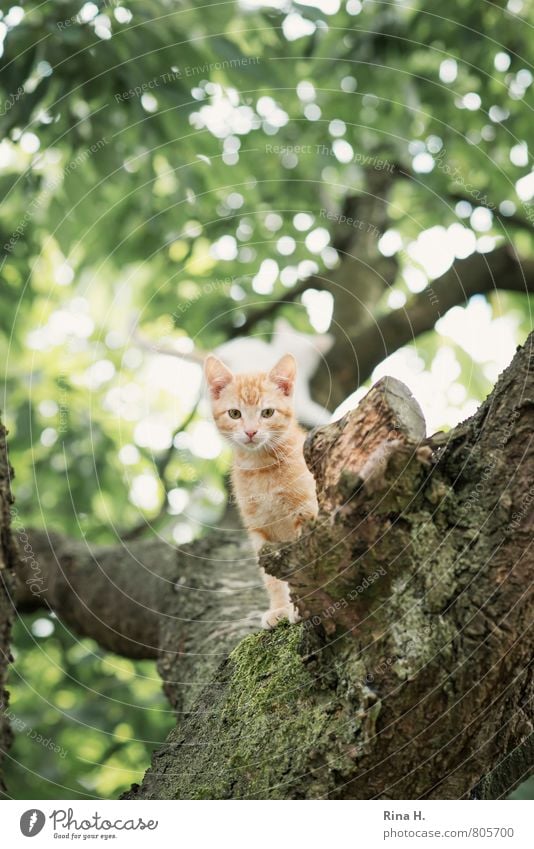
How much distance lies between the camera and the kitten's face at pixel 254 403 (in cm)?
351

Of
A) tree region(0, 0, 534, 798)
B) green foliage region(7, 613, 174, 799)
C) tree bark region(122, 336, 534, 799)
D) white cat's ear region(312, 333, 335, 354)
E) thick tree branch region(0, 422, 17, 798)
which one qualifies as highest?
tree region(0, 0, 534, 798)

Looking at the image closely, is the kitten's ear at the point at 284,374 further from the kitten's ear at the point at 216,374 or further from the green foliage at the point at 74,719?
the green foliage at the point at 74,719

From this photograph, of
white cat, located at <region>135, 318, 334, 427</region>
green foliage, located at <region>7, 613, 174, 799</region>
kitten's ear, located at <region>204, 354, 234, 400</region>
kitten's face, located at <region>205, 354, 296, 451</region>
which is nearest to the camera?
kitten's face, located at <region>205, 354, 296, 451</region>

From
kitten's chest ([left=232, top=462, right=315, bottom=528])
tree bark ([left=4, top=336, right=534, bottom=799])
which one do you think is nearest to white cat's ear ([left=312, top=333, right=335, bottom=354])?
kitten's chest ([left=232, top=462, right=315, bottom=528])

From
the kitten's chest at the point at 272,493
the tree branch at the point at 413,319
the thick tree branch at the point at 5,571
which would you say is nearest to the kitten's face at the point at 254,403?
the kitten's chest at the point at 272,493

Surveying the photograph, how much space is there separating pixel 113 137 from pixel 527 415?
10.4ft

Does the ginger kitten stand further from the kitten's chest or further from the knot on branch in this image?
the knot on branch

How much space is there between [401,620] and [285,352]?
261 cm

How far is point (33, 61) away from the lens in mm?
3807

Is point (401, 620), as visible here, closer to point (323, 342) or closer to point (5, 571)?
point (5, 571)

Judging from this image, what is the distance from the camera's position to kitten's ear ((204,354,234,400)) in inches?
143

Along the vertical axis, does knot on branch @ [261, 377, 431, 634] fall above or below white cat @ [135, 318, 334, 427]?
below

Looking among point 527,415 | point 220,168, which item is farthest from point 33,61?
point 527,415

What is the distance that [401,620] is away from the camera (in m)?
1.92
